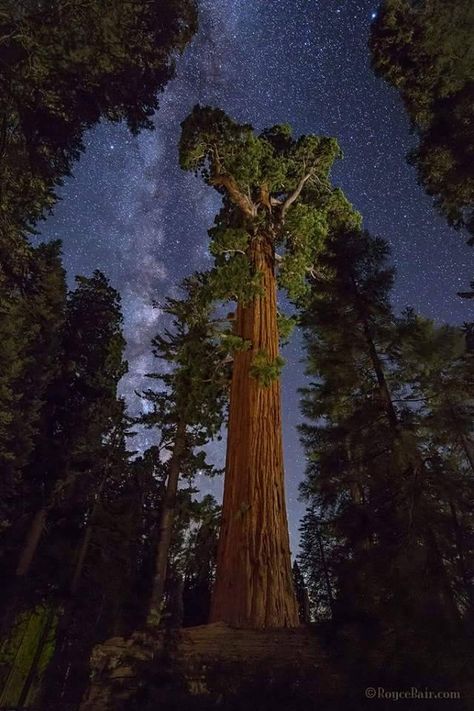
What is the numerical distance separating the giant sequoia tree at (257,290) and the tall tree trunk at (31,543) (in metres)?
14.1

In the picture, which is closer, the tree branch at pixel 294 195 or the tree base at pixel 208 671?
the tree base at pixel 208 671

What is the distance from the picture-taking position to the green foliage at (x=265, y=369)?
7.90m

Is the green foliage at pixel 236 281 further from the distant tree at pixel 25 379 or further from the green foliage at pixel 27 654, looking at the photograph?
the green foliage at pixel 27 654

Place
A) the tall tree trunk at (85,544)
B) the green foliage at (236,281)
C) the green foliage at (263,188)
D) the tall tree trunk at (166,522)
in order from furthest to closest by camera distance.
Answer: the tall tree trunk at (85,544) → the tall tree trunk at (166,522) → the green foliage at (263,188) → the green foliage at (236,281)

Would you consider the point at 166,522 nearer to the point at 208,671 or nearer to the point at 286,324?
the point at 286,324

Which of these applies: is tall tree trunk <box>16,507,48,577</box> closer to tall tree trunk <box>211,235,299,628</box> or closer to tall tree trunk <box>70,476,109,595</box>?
tall tree trunk <box>70,476,109,595</box>

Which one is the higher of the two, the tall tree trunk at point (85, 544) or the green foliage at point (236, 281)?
the green foliage at point (236, 281)

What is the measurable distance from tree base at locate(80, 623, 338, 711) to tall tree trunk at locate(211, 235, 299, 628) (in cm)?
91

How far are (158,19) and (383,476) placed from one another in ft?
36.2

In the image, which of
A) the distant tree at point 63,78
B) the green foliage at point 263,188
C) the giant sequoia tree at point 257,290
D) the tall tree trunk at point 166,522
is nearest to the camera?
the giant sequoia tree at point 257,290

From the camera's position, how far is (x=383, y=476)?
19.0ft

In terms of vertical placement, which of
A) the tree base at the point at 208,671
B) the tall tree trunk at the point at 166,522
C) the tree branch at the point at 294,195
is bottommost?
the tree base at the point at 208,671

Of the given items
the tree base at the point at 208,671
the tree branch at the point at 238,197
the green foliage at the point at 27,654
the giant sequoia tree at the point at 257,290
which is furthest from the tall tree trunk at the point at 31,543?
the tree base at the point at 208,671

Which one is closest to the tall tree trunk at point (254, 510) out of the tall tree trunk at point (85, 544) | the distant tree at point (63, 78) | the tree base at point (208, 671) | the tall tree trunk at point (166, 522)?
the tree base at point (208, 671)
